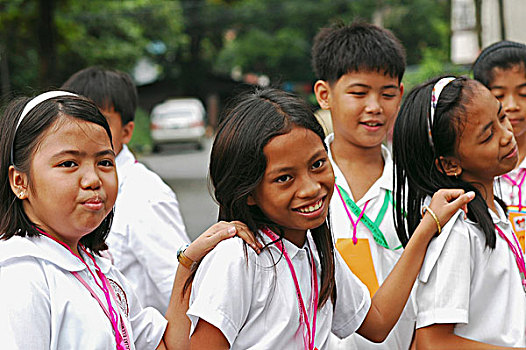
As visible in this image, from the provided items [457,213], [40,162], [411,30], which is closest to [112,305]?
[40,162]

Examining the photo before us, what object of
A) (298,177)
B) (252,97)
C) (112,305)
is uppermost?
(252,97)

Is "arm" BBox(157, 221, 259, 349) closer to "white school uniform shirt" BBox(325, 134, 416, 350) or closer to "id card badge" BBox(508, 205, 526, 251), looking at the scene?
"white school uniform shirt" BBox(325, 134, 416, 350)

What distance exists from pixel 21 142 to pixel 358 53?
5.23ft

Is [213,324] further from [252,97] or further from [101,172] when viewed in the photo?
[252,97]

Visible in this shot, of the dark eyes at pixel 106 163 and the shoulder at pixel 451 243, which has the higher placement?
the dark eyes at pixel 106 163

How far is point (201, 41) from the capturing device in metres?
36.8

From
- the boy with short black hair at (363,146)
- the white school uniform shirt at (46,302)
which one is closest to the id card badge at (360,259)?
the boy with short black hair at (363,146)

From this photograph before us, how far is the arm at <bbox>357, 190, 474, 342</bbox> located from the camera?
2.23 metres

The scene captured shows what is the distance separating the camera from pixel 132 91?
11.9ft

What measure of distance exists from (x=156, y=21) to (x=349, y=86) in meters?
22.0

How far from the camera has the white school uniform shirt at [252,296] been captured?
1916 mm

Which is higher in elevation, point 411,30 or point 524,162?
point 411,30

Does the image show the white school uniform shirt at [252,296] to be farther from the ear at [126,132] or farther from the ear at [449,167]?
the ear at [126,132]

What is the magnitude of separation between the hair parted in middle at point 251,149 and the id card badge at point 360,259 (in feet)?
1.79
